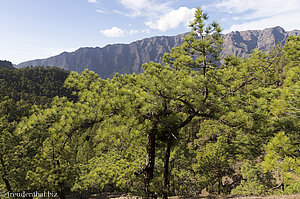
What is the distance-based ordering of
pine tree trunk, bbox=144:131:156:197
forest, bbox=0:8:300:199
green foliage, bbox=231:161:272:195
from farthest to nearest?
1. green foliage, bbox=231:161:272:195
2. pine tree trunk, bbox=144:131:156:197
3. forest, bbox=0:8:300:199

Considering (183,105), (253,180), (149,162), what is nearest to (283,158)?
(183,105)

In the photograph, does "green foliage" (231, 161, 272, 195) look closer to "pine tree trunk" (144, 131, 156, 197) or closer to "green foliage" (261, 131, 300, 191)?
"pine tree trunk" (144, 131, 156, 197)

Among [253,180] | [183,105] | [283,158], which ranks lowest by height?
[253,180]

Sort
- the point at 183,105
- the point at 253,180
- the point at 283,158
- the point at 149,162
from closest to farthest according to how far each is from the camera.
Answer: the point at 283,158 < the point at 183,105 < the point at 149,162 < the point at 253,180

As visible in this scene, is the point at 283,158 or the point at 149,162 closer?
the point at 283,158

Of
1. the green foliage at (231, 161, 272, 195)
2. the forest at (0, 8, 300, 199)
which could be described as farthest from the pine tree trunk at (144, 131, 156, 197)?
the green foliage at (231, 161, 272, 195)

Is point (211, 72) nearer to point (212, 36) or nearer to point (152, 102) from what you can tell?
point (212, 36)

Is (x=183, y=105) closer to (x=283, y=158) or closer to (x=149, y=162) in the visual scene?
(x=149, y=162)

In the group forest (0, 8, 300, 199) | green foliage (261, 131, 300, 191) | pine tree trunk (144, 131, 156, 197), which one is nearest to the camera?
green foliage (261, 131, 300, 191)

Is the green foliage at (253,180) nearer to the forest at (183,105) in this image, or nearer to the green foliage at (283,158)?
the forest at (183,105)

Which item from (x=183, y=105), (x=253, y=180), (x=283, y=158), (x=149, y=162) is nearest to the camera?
(x=283, y=158)

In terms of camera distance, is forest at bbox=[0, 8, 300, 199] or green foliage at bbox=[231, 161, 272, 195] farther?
green foliage at bbox=[231, 161, 272, 195]

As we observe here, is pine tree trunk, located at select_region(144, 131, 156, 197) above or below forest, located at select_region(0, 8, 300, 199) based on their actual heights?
below

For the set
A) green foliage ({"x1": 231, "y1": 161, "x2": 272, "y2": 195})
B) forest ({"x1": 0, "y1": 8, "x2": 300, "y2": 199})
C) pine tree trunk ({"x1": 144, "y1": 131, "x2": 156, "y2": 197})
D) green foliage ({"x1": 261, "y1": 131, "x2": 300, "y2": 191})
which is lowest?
green foliage ({"x1": 231, "y1": 161, "x2": 272, "y2": 195})
